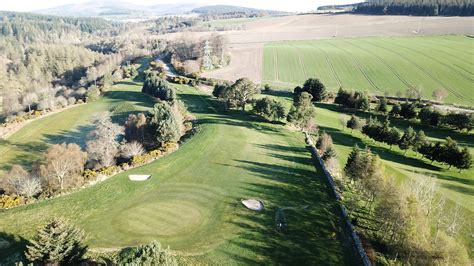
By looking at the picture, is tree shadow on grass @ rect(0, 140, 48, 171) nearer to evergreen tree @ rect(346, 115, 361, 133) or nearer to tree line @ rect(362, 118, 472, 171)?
evergreen tree @ rect(346, 115, 361, 133)

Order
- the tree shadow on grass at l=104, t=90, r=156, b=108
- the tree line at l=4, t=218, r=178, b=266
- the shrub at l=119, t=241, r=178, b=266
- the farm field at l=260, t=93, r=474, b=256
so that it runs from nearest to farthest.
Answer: the shrub at l=119, t=241, r=178, b=266, the tree line at l=4, t=218, r=178, b=266, the farm field at l=260, t=93, r=474, b=256, the tree shadow on grass at l=104, t=90, r=156, b=108

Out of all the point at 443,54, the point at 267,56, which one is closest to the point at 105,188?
the point at 267,56

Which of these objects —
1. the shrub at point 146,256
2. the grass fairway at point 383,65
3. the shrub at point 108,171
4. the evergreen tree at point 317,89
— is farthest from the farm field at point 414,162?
the shrub at point 108,171

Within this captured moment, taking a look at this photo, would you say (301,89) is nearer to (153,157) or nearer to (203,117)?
(203,117)

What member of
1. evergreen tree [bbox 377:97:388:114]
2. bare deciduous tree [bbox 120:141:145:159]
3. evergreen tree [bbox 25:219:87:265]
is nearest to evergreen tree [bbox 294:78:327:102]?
evergreen tree [bbox 377:97:388:114]

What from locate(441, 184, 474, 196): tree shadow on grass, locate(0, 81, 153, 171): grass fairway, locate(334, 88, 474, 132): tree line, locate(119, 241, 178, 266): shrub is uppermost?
locate(119, 241, 178, 266): shrub

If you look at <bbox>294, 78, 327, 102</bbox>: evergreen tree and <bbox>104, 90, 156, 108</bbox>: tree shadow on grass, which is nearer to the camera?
<bbox>104, 90, 156, 108</bbox>: tree shadow on grass

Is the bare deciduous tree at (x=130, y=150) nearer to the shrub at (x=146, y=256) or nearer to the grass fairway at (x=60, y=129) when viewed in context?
the grass fairway at (x=60, y=129)

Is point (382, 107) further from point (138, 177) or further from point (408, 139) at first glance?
point (138, 177)
